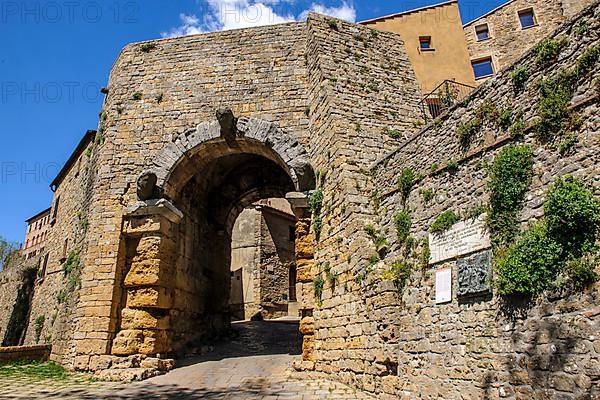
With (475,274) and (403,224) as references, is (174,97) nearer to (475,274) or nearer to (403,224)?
(403,224)

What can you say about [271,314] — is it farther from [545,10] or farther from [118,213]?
[545,10]

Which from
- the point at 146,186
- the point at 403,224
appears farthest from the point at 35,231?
the point at 403,224

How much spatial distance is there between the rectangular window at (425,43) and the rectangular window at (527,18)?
9.14m

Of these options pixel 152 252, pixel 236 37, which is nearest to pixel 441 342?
pixel 152 252

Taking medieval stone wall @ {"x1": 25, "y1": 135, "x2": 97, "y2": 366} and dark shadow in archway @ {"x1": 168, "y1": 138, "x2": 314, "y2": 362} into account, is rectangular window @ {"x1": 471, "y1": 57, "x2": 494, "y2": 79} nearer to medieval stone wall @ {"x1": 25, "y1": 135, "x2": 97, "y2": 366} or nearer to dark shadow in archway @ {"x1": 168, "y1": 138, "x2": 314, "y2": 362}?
dark shadow in archway @ {"x1": 168, "y1": 138, "x2": 314, "y2": 362}

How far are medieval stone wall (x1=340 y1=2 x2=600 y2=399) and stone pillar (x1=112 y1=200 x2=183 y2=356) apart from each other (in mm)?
3786

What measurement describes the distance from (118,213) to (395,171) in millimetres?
6358

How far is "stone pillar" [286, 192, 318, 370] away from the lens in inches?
333

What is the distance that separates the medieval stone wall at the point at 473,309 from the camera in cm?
426

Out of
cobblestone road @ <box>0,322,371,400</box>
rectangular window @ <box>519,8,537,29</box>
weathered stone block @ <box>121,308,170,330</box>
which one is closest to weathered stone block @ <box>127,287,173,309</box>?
weathered stone block @ <box>121,308,170,330</box>

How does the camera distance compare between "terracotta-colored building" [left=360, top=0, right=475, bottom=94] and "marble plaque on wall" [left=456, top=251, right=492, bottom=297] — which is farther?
"terracotta-colored building" [left=360, top=0, right=475, bottom=94]

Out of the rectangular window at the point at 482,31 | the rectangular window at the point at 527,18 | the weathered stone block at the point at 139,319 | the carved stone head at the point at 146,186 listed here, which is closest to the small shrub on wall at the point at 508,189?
the weathered stone block at the point at 139,319

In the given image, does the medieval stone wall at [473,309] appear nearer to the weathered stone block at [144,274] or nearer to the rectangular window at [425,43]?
the weathered stone block at [144,274]

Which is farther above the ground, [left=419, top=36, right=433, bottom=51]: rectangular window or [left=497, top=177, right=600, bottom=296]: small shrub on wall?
[left=419, top=36, right=433, bottom=51]: rectangular window
